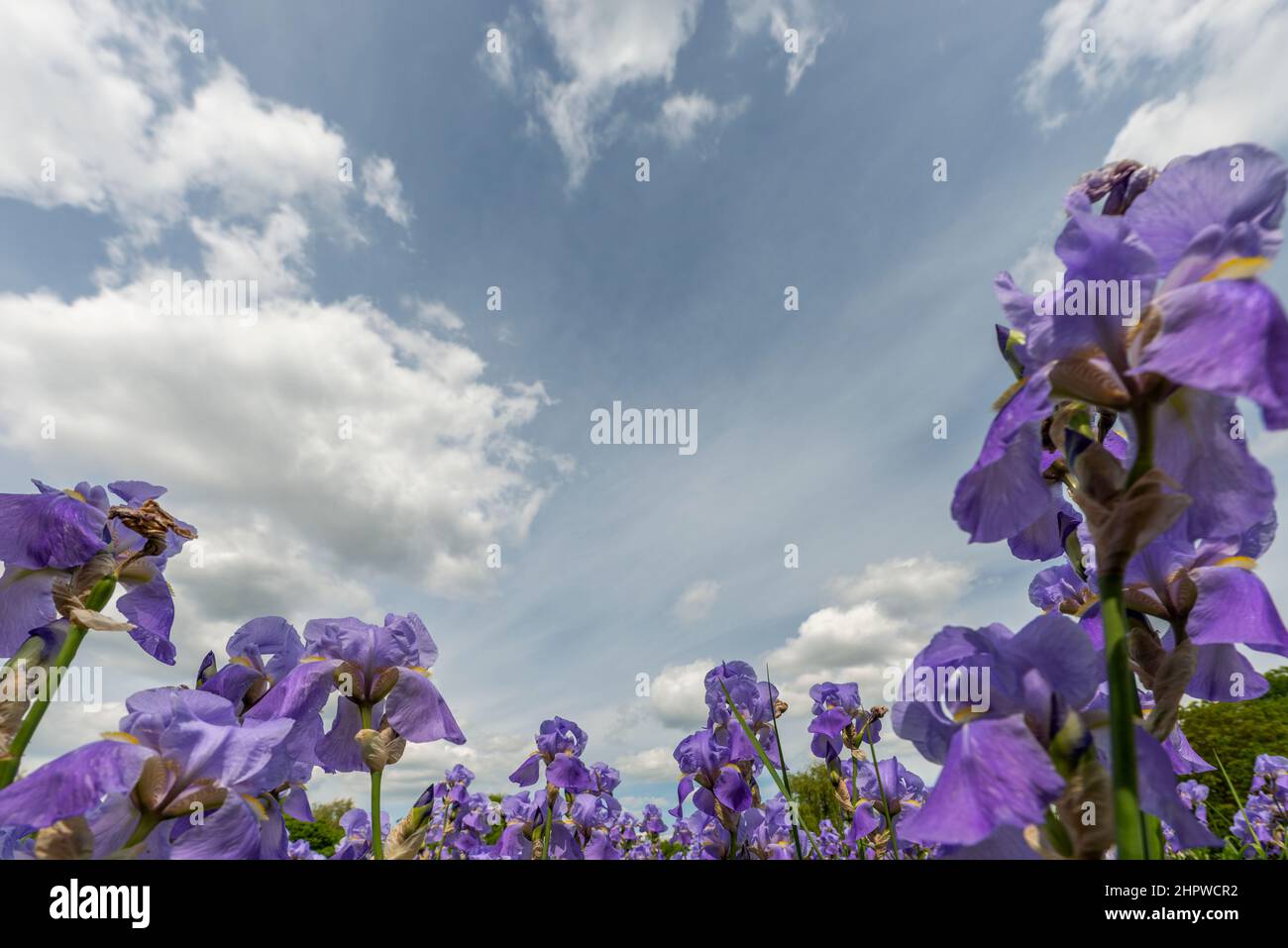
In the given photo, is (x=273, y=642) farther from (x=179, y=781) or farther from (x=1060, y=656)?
(x=1060, y=656)

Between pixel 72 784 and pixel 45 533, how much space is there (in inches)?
48.0

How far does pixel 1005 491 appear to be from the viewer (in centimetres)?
148

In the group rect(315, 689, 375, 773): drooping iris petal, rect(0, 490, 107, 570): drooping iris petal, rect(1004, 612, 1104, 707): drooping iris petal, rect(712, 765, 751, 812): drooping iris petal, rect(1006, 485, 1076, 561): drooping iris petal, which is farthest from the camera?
rect(712, 765, 751, 812): drooping iris petal

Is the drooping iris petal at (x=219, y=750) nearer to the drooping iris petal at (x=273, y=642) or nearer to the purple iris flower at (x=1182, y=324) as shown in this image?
the drooping iris petal at (x=273, y=642)

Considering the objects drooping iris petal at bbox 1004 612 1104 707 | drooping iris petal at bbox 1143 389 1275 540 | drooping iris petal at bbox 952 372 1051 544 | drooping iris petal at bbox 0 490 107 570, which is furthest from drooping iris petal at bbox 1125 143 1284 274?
drooping iris petal at bbox 0 490 107 570

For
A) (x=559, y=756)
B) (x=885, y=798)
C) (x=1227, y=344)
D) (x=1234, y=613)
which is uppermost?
(x=1227, y=344)

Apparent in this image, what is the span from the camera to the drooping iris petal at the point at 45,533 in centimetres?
219

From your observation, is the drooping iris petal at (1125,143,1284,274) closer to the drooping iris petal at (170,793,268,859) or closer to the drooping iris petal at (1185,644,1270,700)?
the drooping iris petal at (1185,644,1270,700)

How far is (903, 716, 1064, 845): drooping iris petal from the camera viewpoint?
106 cm

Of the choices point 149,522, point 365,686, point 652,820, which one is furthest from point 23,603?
point 652,820

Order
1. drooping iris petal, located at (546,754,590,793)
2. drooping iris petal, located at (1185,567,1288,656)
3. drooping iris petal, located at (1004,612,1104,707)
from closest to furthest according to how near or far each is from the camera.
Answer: drooping iris petal, located at (1004,612,1104,707), drooping iris petal, located at (1185,567,1288,656), drooping iris petal, located at (546,754,590,793)

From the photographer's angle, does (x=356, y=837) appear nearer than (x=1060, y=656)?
No

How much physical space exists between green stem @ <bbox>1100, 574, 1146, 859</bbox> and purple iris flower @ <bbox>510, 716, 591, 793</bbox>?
629 centimetres
